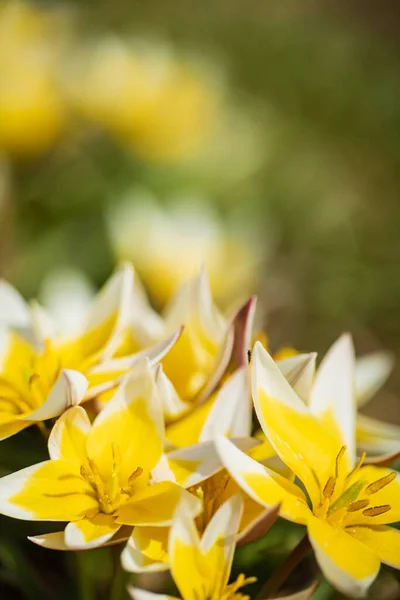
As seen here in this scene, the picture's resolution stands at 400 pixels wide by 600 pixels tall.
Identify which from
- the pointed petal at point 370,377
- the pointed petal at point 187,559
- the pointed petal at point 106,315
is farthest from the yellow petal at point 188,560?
the pointed petal at point 370,377

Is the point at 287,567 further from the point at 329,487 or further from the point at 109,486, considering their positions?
the point at 109,486

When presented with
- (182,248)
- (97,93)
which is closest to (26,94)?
(97,93)

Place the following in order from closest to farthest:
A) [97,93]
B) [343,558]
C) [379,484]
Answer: [343,558] < [379,484] < [97,93]

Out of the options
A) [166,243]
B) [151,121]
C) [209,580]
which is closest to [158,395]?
[209,580]

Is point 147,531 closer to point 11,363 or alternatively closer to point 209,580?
point 209,580

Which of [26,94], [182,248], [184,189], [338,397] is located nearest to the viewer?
[338,397]

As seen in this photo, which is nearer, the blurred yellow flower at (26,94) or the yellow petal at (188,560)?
the yellow petal at (188,560)

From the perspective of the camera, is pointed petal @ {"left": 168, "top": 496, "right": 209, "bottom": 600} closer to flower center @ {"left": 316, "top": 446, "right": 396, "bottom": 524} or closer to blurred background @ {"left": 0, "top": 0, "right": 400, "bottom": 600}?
flower center @ {"left": 316, "top": 446, "right": 396, "bottom": 524}

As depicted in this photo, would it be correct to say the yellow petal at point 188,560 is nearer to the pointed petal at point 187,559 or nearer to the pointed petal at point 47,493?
the pointed petal at point 187,559

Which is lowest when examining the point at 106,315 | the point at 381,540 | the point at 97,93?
the point at 381,540
